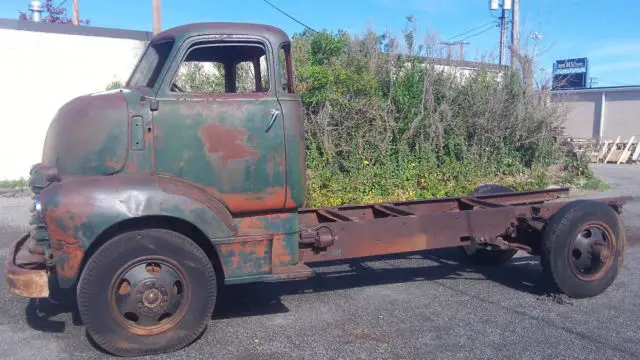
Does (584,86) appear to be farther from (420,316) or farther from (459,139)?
(420,316)

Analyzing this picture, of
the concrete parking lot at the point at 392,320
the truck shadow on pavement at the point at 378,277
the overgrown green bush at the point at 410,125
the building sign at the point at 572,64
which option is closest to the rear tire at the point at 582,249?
the concrete parking lot at the point at 392,320

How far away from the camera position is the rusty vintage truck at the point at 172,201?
425 centimetres

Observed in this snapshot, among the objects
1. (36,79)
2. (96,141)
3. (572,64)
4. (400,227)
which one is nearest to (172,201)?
(96,141)

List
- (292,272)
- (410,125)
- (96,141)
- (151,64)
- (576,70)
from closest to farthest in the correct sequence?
(96,141)
(292,272)
(151,64)
(410,125)
(576,70)

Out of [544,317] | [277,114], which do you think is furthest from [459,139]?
[277,114]

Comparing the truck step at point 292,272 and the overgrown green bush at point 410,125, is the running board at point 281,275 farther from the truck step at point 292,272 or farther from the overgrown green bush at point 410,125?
the overgrown green bush at point 410,125

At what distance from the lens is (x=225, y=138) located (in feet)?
15.3

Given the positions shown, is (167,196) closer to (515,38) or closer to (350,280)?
(350,280)

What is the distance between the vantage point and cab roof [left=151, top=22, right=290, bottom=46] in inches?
186

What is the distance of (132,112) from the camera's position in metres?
4.50

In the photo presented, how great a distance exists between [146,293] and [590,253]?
433 cm

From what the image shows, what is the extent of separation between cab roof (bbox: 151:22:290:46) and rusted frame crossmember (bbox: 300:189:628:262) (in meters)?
1.71

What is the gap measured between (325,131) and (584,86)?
28.1 m

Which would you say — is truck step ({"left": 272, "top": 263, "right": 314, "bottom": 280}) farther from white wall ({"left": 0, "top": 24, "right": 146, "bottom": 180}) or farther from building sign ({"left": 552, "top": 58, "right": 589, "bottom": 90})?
building sign ({"left": 552, "top": 58, "right": 589, "bottom": 90})
